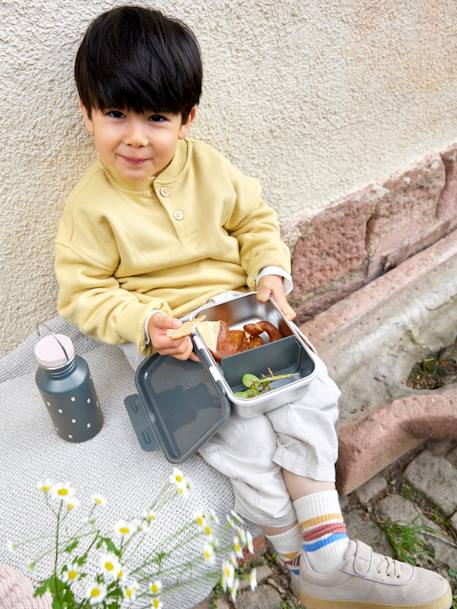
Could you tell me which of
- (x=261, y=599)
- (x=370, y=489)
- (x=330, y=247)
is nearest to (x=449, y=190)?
(x=330, y=247)

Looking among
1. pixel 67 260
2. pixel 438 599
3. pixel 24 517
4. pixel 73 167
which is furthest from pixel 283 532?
pixel 73 167

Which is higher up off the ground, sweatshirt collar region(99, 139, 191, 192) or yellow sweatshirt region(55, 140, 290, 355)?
sweatshirt collar region(99, 139, 191, 192)

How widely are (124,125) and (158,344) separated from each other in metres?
0.53

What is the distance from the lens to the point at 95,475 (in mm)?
1455

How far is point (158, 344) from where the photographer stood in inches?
54.7

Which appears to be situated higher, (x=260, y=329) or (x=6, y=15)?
(x=6, y=15)

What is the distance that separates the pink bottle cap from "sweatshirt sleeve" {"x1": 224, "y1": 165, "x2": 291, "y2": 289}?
0.57 m

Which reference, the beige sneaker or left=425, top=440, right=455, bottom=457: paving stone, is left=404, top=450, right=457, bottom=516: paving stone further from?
the beige sneaker

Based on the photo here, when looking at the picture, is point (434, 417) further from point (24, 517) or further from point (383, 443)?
point (24, 517)

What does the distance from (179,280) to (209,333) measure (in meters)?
0.21

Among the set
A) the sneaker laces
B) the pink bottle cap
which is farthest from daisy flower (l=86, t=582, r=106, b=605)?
the sneaker laces

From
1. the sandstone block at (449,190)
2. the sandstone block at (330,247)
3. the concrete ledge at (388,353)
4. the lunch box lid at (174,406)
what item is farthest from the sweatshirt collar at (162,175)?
the sandstone block at (449,190)

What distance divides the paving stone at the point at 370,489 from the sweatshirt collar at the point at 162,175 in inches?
48.8

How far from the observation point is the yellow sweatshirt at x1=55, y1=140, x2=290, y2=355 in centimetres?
142
